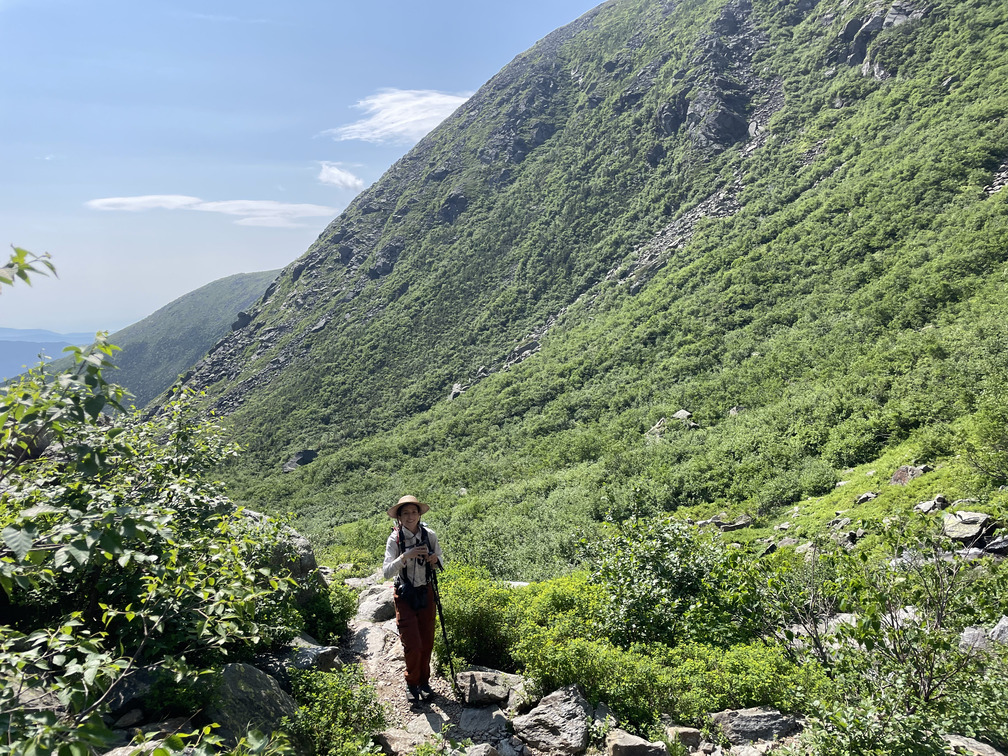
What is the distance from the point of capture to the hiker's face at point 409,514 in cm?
556

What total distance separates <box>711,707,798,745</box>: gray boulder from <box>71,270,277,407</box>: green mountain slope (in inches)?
4413

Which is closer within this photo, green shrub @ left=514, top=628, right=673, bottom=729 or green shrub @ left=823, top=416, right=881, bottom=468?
green shrub @ left=514, top=628, right=673, bottom=729

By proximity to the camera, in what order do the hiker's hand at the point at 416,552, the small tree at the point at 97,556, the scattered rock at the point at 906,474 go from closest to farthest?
the small tree at the point at 97,556, the hiker's hand at the point at 416,552, the scattered rock at the point at 906,474

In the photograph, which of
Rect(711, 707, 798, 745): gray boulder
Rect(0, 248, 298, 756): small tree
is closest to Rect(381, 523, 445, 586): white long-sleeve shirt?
Rect(0, 248, 298, 756): small tree

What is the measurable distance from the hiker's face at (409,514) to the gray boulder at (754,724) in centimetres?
335

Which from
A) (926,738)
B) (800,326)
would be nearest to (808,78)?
(800,326)

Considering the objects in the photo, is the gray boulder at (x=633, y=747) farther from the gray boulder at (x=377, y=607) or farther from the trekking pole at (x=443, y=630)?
the gray boulder at (x=377, y=607)

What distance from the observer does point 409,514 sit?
5.56 metres

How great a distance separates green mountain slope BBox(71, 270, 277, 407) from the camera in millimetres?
111750

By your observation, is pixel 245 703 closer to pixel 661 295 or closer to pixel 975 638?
pixel 975 638

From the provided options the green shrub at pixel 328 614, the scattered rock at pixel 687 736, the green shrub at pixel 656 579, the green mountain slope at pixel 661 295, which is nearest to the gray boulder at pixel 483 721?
the scattered rock at pixel 687 736

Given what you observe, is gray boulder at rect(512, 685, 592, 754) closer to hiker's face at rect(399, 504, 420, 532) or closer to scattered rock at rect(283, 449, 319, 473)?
hiker's face at rect(399, 504, 420, 532)

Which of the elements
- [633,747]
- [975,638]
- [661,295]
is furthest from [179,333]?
[975,638]

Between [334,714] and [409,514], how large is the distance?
1902mm
